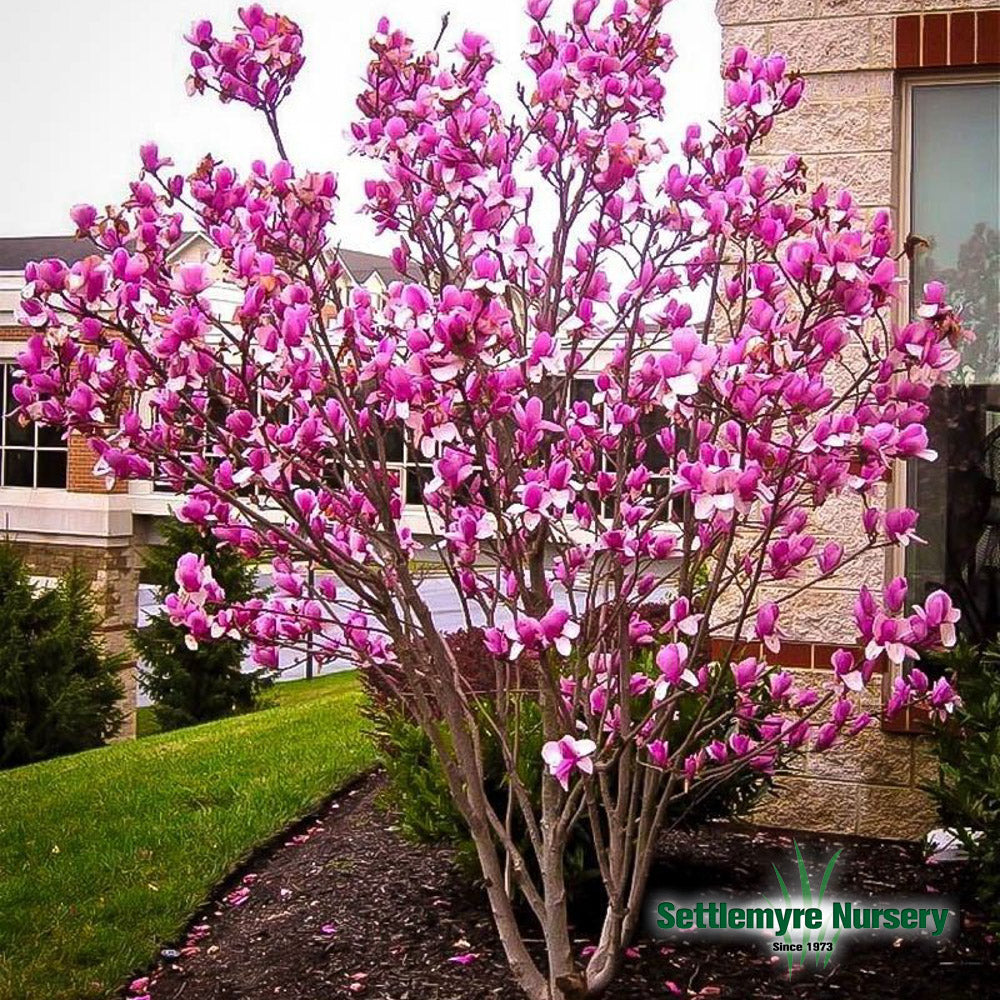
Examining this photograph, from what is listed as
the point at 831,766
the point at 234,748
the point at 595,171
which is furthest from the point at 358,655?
the point at 234,748

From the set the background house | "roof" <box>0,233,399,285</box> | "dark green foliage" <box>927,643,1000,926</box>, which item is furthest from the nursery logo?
"roof" <box>0,233,399,285</box>

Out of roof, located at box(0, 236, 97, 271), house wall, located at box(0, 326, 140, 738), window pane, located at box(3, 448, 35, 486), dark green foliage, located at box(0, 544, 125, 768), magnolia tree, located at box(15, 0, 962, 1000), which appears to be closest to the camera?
magnolia tree, located at box(15, 0, 962, 1000)

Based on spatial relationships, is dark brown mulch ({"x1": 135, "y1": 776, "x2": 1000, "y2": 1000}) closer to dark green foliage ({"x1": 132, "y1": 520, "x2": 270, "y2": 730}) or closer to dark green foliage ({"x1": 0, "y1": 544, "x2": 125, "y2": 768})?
dark green foliage ({"x1": 0, "y1": 544, "x2": 125, "y2": 768})

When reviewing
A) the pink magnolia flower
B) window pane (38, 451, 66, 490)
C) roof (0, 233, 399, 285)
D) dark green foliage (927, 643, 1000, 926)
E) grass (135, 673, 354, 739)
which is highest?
roof (0, 233, 399, 285)

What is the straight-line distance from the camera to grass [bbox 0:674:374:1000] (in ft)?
10.6

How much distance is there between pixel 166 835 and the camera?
13.6 feet

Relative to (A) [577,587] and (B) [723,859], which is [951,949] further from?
(A) [577,587]

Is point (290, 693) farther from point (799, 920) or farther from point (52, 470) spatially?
point (799, 920)

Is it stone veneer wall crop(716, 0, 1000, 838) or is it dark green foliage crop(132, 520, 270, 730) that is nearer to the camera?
stone veneer wall crop(716, 0, 1000, 838)

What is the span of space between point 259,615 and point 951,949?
5.71 ft

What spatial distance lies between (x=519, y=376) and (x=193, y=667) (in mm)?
8071

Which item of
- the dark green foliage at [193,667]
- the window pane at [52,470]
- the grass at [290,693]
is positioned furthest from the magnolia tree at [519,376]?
the window pane at [52,470]

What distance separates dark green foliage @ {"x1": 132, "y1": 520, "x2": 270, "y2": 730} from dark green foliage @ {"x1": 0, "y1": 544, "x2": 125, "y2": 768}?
43.0 inches

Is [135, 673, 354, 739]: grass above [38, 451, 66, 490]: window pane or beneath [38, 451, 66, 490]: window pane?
beneath
